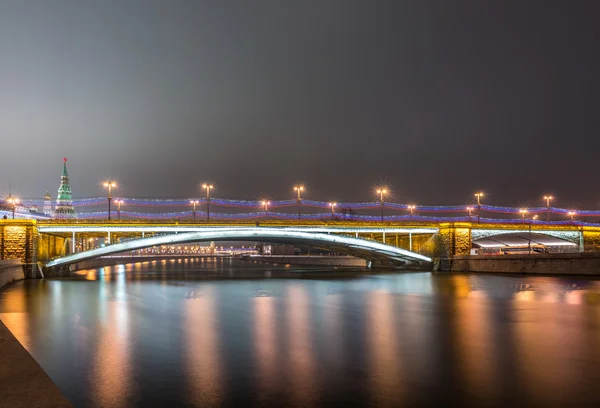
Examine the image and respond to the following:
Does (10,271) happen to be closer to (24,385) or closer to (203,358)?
(203,358)

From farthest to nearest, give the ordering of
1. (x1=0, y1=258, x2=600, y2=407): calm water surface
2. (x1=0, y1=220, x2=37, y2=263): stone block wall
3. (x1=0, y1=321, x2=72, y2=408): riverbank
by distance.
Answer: (x1=0, y1=220, x2=37, y2=263): stone block wall
(x1=0, y1=258, x2=600, y2=407): calm water surface
(x1=0, y1=321, x2=72, y2=408): riverbank

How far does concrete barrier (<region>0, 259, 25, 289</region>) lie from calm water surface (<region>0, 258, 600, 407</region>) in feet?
42.6

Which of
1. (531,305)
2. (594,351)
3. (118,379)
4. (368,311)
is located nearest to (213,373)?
(118,379)

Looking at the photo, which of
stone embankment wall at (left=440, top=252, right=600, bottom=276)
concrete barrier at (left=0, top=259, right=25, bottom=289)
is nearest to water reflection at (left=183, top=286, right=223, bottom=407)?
concrete barrier at (left=0, top=259, right=25, bottom=289)

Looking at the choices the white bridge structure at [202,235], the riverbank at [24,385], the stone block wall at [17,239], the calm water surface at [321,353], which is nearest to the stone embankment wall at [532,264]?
the white bridge structure at [202,235]

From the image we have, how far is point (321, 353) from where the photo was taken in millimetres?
11695

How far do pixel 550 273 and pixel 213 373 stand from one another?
3849cm

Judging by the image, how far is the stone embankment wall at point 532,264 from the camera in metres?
37.8

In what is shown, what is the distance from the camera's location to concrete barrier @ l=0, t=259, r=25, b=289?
33.3m

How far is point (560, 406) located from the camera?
7.60m

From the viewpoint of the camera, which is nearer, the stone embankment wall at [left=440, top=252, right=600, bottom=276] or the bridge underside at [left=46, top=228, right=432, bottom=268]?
the stone embankment wall at [left=440, top=252, right=600, bottom=276]

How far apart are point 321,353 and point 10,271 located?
33973 mm

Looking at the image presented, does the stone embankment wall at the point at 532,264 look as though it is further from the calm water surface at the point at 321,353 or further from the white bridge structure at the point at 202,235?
the calm water surface at the point at 321,353

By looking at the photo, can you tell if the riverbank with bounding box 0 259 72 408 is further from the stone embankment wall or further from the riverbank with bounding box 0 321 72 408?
the stone embankment wall
